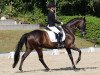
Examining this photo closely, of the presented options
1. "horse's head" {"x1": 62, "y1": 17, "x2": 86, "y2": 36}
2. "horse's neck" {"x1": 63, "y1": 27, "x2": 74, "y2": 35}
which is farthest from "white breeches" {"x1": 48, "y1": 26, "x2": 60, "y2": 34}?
"horse's head" {"x1": 62, "y1": 17, "x2": 86, "y2": 36}

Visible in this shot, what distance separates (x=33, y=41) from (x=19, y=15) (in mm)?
34098

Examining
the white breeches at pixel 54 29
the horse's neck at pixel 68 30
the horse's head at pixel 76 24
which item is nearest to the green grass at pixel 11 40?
the horse's head at pixel 76 24

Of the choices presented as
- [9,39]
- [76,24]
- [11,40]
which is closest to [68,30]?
[76,24]

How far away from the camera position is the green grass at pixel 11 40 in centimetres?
3491

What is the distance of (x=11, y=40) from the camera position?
3750 centimetres

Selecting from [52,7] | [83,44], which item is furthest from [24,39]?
[83,44]

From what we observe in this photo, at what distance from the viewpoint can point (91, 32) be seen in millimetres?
39188

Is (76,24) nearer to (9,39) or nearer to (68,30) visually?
(68,30)

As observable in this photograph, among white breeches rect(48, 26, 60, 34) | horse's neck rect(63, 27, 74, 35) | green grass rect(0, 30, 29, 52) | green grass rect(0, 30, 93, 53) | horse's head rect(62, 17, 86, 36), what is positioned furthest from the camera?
green grass rect(0, 30, 93, 53)

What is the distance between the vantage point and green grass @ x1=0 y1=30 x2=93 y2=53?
3491cm

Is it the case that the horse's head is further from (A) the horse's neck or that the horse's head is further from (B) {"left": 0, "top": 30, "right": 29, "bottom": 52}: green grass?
A: (B) {"left": 0, "top": 30, "right": 29, "bottom": 52}: green grass

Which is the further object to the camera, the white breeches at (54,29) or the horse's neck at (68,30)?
the horse's neck at (68,30)

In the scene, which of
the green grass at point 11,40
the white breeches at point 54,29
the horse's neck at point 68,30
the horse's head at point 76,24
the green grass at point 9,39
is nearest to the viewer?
the white breeches at point 54,29

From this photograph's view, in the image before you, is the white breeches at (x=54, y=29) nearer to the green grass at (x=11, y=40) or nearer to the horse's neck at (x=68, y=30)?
the horse's neck at (x=68, y=30)
